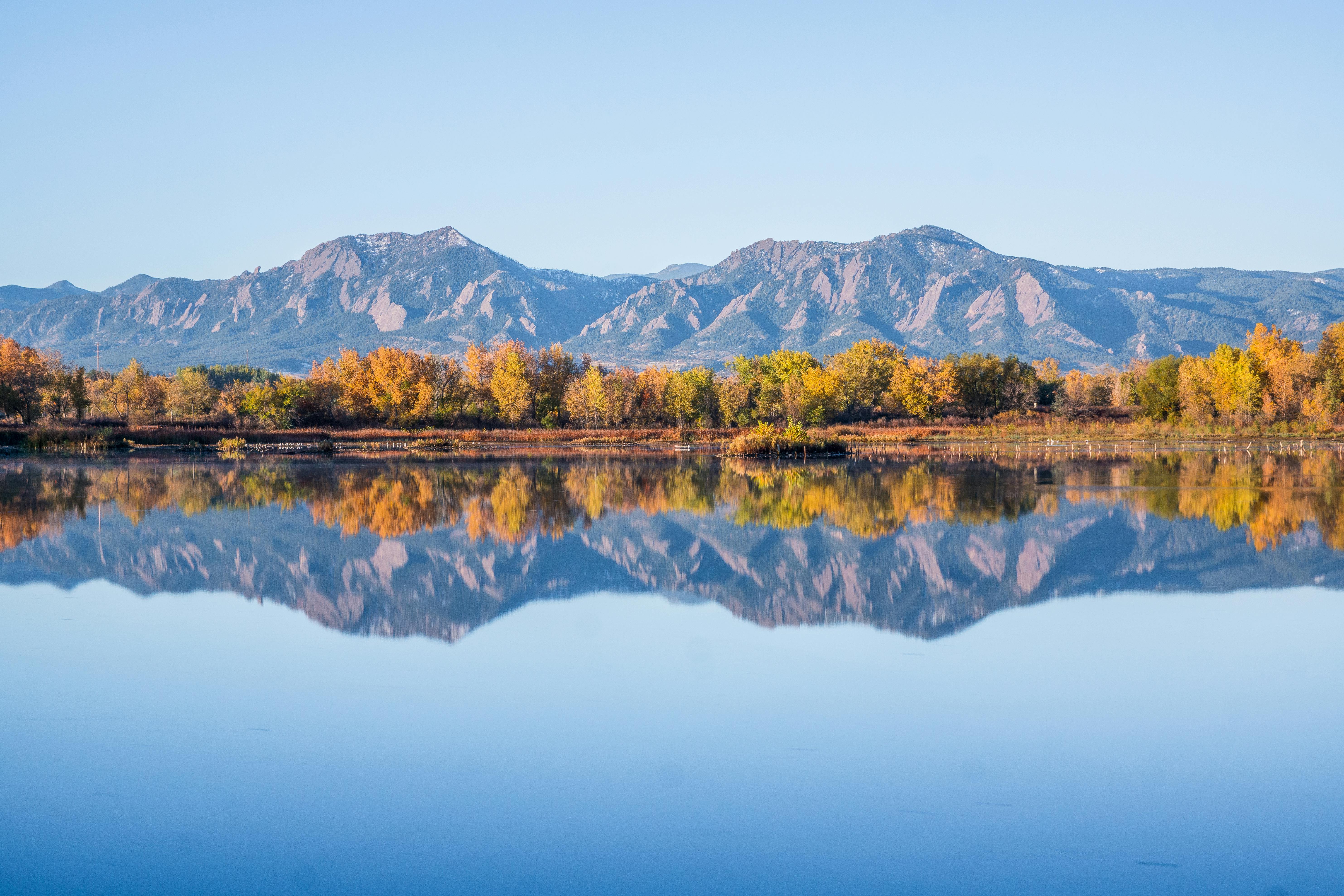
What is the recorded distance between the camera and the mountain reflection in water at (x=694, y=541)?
15539mm

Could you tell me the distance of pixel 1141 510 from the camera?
83.6 feet

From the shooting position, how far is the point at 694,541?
2131cm

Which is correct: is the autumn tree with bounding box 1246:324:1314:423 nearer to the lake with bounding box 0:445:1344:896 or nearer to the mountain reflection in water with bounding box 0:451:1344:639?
the mountain reflection in water with bounding box 0:451:1344:639

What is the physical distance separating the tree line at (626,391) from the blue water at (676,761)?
68646mm

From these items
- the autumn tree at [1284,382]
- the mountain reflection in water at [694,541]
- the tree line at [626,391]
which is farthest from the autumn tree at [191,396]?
the autumn tree at [1284,382]

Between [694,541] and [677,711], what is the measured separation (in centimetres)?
1170

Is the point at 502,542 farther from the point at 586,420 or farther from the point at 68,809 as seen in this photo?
the point at 586,420

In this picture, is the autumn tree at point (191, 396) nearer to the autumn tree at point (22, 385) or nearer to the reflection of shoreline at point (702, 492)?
the autumn tree at point (22, 385)

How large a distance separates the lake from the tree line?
6001cm

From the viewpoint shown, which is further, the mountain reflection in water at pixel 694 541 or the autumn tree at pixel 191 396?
the autumn tree at pixel 191 396

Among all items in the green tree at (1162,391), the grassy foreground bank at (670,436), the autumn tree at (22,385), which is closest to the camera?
the grassy foreground bank at (670,436)

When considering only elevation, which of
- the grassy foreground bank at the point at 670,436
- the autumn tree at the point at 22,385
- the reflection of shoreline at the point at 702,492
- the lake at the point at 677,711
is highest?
the autumn tree at the point at 22,385

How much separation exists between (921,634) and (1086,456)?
140 ft

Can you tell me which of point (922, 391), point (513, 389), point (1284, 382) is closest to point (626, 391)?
point (513, 389)
